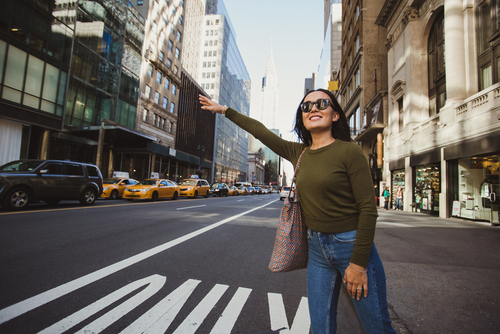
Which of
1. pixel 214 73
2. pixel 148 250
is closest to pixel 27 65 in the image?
pixel 148 250

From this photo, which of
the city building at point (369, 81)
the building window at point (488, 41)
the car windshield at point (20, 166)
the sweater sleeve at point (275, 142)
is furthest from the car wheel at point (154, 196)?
the building window at point (488, 41)

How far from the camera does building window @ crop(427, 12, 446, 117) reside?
53.7 ft

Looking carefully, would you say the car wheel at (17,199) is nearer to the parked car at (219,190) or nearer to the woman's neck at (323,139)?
the woman's neck at (323,139)

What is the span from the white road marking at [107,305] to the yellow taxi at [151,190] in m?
14.6

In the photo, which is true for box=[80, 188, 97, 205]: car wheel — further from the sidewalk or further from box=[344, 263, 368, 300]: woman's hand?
box=[344, 263, 368, 300]: woman's hand

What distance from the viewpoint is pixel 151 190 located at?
58.6 ft

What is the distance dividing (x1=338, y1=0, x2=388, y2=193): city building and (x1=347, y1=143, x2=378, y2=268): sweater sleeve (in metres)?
23.6

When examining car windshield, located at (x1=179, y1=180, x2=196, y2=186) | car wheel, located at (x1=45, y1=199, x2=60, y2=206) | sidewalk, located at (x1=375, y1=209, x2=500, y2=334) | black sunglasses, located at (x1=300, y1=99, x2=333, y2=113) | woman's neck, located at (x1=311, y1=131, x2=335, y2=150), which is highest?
black sunglasses, located at (x1=300, y1=99, x2=333, y2=113)

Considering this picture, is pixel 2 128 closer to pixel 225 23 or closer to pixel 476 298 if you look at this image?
pixel 476 298

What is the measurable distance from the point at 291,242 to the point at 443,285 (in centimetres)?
309

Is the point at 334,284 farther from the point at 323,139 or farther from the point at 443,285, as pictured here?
the point at 443,285

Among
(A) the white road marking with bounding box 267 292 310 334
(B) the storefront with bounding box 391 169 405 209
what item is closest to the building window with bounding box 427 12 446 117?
(B) the storefront with bounding box 391 169 405 209

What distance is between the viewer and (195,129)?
53.2 m

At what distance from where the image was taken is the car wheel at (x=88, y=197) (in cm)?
1198
